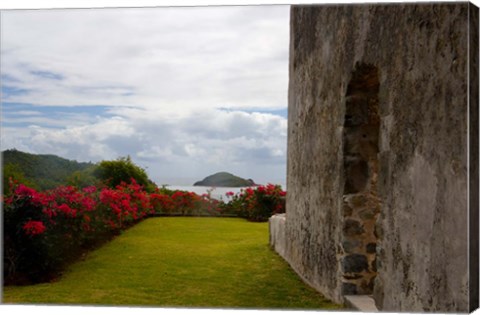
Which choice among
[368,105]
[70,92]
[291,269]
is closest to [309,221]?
[291,269]

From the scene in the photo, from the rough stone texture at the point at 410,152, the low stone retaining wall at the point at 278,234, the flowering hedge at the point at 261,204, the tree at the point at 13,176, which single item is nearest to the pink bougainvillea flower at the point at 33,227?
the tree at the point at 13,176

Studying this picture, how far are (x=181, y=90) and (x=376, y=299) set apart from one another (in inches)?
107

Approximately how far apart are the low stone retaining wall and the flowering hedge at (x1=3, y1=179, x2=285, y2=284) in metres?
0.95

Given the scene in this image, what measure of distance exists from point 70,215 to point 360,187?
12.7 feet

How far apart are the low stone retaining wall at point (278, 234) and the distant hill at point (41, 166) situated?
3993 mm

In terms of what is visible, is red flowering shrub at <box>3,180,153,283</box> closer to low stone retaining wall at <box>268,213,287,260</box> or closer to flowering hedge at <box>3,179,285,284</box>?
flowering hedge at <box>3,179,285,284</box>

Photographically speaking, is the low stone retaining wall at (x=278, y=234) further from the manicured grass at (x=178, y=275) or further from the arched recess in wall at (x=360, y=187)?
the arched recess in wall at (x=360, y=187)

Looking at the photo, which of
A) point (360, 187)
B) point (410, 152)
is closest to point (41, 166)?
point (360, 187)

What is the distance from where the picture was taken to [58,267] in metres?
7.65

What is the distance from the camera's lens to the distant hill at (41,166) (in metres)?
6.54

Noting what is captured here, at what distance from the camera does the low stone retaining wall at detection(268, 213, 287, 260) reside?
1012 centimetres

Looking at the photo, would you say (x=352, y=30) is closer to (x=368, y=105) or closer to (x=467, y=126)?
(x=368, y=105)

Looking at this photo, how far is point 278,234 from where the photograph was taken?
416 inches

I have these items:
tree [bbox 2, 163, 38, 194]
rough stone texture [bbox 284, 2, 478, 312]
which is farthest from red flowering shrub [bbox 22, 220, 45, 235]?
rough stone texture [bbox 284, 2, 478, 312]
